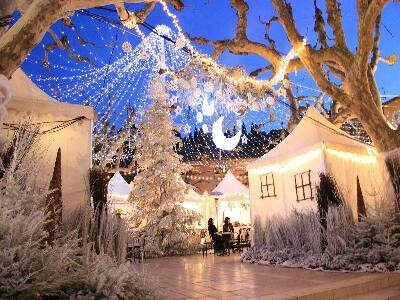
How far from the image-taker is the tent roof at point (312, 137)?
852 centimetres

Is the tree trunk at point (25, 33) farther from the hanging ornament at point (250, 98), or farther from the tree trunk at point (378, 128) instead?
the hanging ornament at point (250, 98)

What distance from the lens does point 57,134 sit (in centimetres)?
633

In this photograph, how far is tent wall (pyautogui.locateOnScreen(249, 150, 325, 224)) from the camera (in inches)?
336

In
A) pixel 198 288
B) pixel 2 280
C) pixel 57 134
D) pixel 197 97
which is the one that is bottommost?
pixel 198 288

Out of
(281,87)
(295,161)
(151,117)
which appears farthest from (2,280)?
(151,117)

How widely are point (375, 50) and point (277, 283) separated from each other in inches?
326

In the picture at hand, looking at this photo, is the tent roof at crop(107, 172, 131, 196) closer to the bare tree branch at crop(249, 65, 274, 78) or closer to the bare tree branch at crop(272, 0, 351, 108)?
the bare tree branch at crop(249, 65, 274, 78)

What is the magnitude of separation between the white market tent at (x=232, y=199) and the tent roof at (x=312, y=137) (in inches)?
276

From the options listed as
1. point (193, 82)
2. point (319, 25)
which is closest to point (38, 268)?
point (193, 82)

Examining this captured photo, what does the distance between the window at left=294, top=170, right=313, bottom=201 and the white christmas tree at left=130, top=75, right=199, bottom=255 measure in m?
5.04

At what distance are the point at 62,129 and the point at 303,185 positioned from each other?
5801mm

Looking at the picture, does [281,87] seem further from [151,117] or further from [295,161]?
[151,117]

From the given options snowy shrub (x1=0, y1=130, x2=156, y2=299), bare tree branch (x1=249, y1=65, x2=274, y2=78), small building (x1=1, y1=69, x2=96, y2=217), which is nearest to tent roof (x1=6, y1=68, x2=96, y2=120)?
small building (x1=1, y1=69, x2=96, y2=217)

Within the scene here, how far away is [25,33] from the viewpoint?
3318 mm
